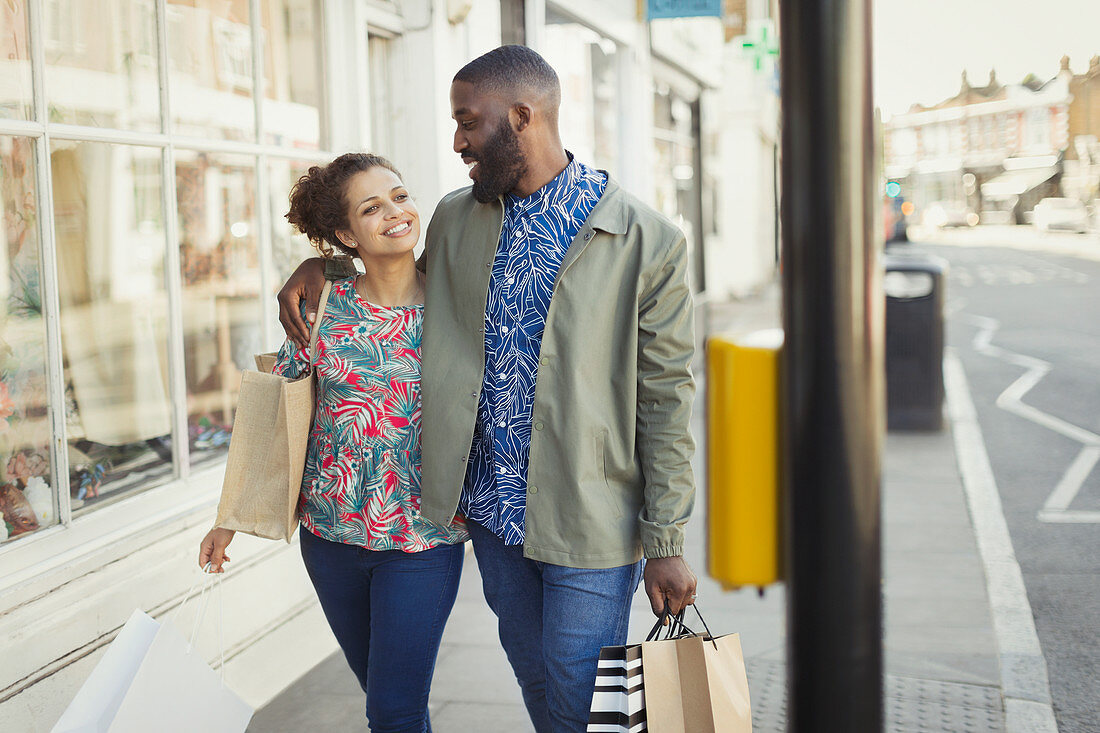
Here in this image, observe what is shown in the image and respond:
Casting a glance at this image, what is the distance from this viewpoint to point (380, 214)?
8.41 feet

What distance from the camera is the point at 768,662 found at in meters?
4.21

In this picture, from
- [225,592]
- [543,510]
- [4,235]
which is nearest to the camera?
[543,510]

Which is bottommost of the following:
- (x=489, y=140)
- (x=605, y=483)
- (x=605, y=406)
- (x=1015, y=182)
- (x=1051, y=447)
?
(x=1051, y=447)

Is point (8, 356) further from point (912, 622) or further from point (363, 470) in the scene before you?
point (912, 622)

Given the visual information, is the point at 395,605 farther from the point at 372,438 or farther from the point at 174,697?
the point at 174,697

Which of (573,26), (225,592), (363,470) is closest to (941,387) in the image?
(573,26)

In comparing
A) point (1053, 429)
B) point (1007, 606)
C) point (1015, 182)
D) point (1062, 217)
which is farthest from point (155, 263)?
point (1015, 182)

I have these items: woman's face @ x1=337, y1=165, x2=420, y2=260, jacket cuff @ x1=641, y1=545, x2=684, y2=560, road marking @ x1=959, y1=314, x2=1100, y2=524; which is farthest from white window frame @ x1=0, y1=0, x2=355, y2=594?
road marking @ x1=959, y1=314, x2=1100, y2=524

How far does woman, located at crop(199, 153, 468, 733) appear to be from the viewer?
252 cm

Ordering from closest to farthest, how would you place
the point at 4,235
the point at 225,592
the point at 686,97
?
the point at 4,235 < the point at 225,592 < the point at 686,97

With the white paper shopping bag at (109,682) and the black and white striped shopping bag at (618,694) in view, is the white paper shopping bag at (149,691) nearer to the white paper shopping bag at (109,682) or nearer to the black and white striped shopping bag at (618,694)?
the white paper shopping bag at (109,682)

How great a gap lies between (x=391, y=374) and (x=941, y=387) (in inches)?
285

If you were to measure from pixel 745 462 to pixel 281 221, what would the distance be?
129 inches

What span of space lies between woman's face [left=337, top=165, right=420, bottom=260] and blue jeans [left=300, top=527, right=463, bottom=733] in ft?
2.35
